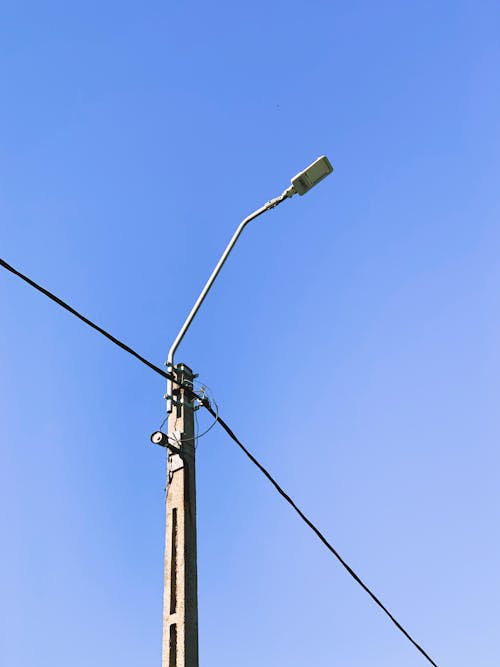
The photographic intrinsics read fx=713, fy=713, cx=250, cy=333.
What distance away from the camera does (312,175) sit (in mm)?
7336

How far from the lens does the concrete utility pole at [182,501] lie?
5.41 m

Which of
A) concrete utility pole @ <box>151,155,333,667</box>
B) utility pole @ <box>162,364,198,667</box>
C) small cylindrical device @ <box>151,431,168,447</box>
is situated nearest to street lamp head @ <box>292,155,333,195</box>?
concrete utility pole @ <box>151,155,333,667</box>

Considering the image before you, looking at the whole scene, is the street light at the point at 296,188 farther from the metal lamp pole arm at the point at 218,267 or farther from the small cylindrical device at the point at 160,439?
the small cylindrical device at the point at 160,439

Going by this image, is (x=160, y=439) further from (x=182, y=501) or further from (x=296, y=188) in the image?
(x=296, y=188)

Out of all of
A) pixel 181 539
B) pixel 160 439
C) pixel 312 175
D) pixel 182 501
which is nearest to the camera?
pixel 181 539

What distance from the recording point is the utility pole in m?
5.38

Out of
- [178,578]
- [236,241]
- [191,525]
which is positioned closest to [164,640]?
[178,578]

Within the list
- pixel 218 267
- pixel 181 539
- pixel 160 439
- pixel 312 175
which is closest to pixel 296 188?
pixel 312 175

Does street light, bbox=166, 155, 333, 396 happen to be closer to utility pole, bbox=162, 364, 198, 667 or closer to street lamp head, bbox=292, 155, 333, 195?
street lamp head, bbox=292, 155, 333, 195

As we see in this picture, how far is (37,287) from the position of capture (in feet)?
19.1

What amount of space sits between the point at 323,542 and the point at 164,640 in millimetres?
3268

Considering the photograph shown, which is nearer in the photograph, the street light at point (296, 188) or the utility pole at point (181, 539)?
the utility pole at point (181, 539)

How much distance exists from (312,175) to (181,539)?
3828 millimetres

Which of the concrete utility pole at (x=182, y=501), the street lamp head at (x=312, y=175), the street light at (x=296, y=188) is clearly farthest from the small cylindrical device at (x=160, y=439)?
the street lamp head at (x=312, y=175)
